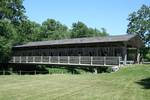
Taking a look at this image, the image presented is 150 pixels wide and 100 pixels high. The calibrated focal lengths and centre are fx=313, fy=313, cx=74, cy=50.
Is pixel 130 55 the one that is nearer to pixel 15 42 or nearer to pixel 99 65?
pixel 99 65

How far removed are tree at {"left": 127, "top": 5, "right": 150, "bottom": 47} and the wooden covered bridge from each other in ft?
69.0

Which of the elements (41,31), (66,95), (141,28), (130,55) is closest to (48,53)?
(130,55)

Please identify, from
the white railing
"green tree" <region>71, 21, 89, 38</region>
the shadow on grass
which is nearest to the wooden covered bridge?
the white railing

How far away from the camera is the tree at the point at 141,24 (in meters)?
68.9

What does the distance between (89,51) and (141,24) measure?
2893cm

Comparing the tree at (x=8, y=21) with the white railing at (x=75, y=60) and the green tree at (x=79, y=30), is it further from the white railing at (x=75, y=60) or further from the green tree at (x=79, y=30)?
the green tree at (x=79, y=30)

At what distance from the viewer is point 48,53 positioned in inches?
2055

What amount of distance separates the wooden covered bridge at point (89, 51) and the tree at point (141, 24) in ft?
69.0

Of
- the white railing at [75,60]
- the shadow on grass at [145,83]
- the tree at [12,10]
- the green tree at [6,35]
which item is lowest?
the shadow on grass at [145,83]

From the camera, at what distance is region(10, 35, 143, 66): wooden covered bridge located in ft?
129

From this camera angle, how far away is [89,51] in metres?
44.9

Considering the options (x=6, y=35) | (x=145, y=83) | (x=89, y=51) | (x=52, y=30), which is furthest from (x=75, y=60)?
(x=52, y=30)

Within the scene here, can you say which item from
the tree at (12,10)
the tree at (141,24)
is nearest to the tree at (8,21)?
the tree at (12,10)

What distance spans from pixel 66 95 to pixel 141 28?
5376 cm
